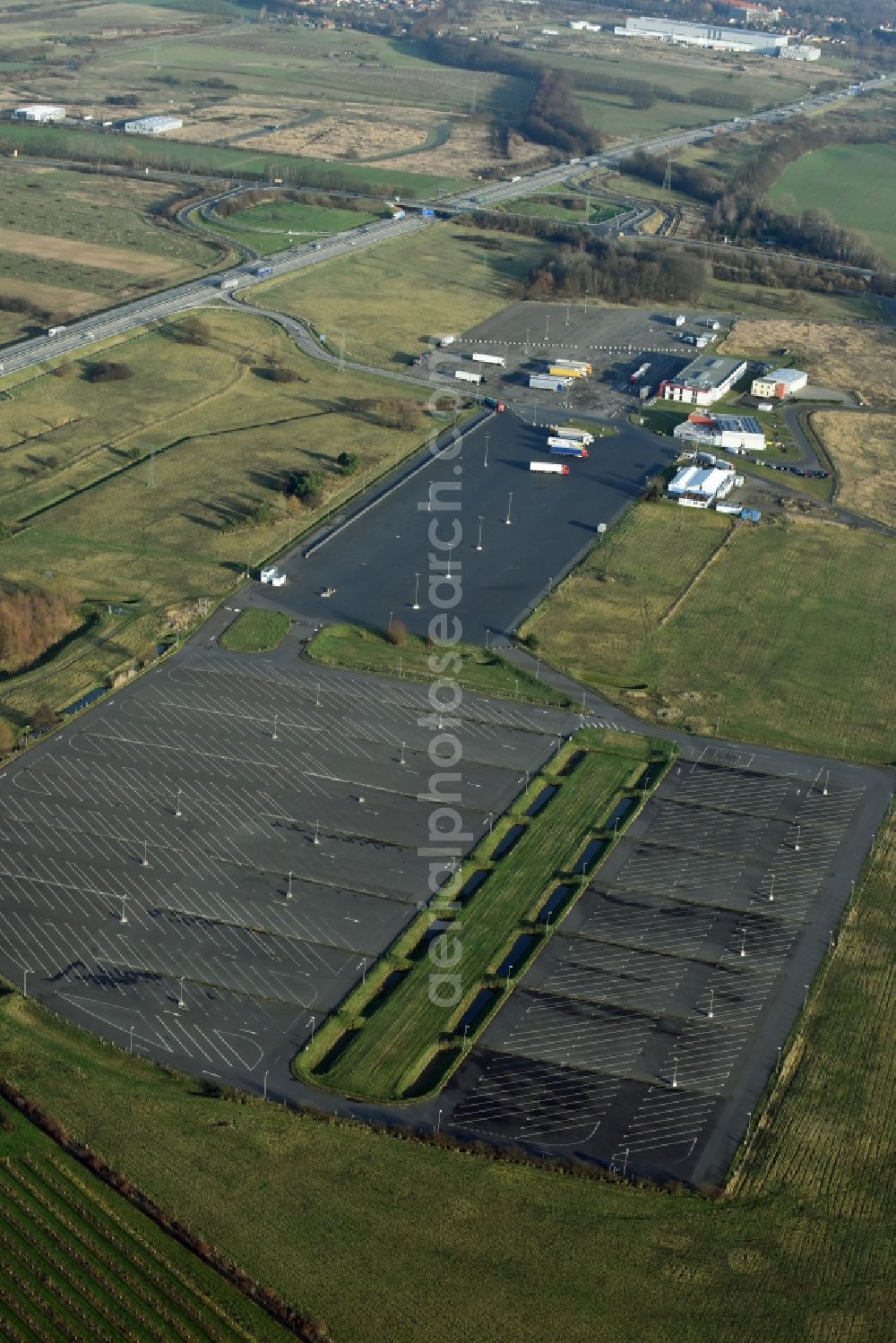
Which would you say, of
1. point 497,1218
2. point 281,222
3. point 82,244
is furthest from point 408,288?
point 497,1218

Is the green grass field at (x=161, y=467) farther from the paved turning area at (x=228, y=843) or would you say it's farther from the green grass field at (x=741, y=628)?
the green grass field at (x=741, y=628)

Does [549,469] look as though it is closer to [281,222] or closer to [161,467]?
[161,467]

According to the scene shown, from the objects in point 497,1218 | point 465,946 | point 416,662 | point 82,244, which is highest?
point 82,244

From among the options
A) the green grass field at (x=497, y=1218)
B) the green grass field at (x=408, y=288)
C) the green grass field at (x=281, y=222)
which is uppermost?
the green grass field at (x=281, y=222)

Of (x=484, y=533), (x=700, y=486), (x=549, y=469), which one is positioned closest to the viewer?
(x=484, y=533)

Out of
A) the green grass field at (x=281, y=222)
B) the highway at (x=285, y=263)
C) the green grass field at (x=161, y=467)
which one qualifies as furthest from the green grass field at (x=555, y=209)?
the green grass field at (x=161, y=467)

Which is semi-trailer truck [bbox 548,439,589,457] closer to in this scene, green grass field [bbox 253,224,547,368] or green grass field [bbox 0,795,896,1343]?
green grass field [bbox 253,224,547,368]
